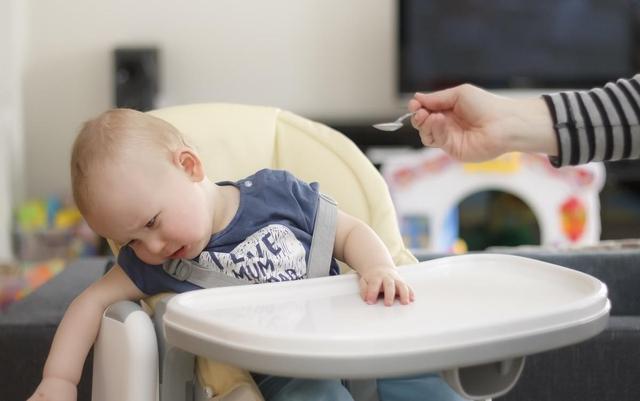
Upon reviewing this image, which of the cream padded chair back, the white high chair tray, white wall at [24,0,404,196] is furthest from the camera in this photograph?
white wall at [24,0,404,196]

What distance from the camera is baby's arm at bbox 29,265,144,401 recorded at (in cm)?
123

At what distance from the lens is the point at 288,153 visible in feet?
5.09

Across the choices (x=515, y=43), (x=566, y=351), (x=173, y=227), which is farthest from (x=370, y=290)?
(x=515, y=43)

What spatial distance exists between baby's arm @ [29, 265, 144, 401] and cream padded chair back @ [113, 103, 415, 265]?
28 cm

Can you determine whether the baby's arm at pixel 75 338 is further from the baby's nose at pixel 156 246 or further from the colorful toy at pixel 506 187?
the colorful toy at pixel 506 187

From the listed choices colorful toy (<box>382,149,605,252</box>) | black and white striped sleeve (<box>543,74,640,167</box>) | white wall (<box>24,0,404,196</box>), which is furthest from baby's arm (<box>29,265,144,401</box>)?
white wall (<box>24,0,404,196</box>)

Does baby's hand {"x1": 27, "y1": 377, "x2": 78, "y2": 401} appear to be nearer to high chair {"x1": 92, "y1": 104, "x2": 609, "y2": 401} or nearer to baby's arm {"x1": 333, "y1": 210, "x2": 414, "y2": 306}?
high chair {"x1": 92, "y1": 104, "x2": 609, "y2": 401}

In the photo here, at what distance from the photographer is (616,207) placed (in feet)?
12.6

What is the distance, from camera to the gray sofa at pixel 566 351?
152cm

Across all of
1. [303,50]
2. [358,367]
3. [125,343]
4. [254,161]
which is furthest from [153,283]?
[303,50]

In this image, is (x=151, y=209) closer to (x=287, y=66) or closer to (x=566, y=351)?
(x=566, y=351)

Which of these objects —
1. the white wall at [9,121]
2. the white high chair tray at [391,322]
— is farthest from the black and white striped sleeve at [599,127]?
the white wall at [9,121]

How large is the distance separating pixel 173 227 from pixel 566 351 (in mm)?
751

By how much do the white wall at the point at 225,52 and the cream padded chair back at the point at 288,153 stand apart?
245 cm
